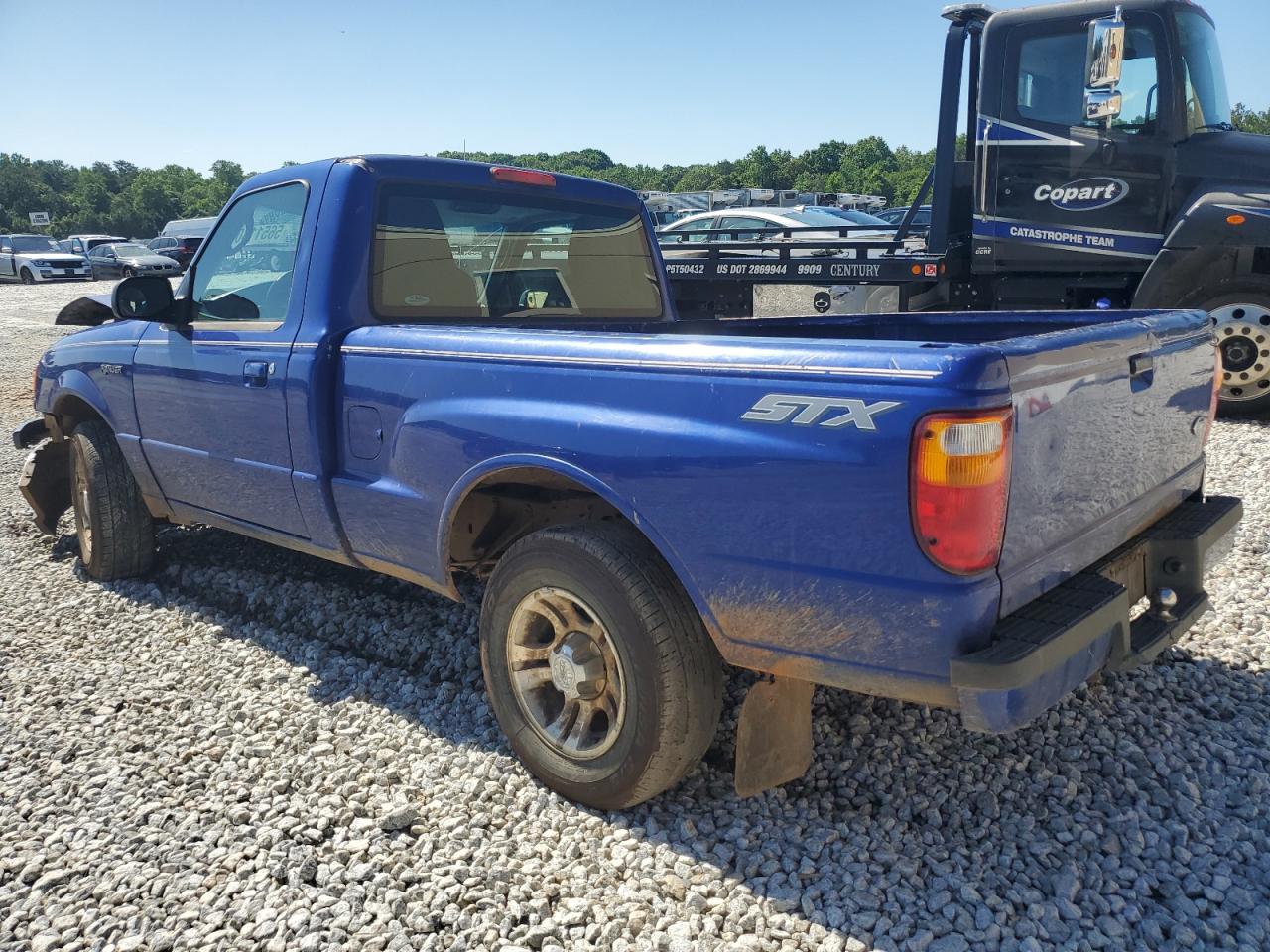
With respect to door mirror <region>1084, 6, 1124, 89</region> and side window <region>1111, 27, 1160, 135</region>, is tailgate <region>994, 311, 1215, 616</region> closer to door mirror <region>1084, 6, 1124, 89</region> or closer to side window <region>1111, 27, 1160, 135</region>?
door mirror <region>1084, 6, 1124, 89</region>

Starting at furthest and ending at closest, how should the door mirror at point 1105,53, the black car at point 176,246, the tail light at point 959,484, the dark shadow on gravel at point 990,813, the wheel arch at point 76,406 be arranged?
the black car at point 176,246
the door mirror at point 1105,53
the wheel arch at point 76,406
the dark shadow on gravel at point 990,813
the tail light at point 959,484

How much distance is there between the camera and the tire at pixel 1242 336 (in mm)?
7137

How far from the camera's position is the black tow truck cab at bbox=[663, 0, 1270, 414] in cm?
711

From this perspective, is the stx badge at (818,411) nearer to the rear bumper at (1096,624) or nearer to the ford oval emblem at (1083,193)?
the rear bumper at (1096,624)

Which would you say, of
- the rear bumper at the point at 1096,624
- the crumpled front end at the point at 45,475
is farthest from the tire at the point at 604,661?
the crumpled front end at the point at 45,475

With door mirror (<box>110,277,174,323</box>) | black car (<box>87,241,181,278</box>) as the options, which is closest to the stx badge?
door mirror (<box>110,277,174,323</box>)

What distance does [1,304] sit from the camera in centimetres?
2466

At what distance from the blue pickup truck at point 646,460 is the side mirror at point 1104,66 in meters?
4.18

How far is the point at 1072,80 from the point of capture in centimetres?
741

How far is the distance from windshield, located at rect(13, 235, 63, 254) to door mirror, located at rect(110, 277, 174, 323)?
36633 millimetres

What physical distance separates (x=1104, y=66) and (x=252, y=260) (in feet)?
19.1

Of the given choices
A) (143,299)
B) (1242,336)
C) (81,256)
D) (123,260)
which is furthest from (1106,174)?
(81,256)

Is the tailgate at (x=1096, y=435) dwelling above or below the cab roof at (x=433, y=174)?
below

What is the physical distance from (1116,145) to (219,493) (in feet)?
22.4
